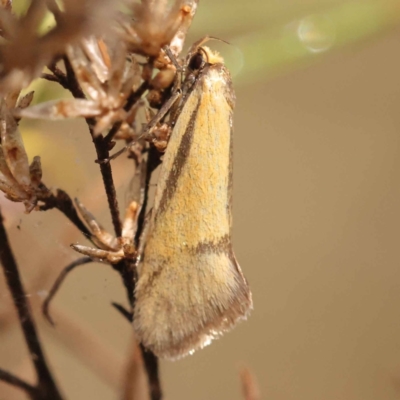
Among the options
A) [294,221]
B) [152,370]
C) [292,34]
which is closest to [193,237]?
[152,370]

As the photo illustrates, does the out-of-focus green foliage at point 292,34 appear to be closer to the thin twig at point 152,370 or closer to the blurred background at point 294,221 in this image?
the blurred background at point 294,221

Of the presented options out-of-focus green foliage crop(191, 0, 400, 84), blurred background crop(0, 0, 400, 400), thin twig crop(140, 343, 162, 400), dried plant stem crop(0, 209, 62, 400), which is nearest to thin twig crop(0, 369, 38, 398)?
dried plant stem crop(0, 209, 62, 400)

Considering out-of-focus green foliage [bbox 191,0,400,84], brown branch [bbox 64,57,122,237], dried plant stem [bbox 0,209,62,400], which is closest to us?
brown branch [bbox 64,57,122,237]

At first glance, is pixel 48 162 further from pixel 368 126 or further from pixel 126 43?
pixel 368 126

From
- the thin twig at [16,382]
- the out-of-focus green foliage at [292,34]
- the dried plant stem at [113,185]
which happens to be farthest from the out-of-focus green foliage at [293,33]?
the thin twig at [16,382]

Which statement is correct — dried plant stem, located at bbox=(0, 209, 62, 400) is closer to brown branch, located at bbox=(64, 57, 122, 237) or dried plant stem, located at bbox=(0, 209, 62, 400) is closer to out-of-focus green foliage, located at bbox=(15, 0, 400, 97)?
brown branch, located at bbox=(64, 57, 122, 237)

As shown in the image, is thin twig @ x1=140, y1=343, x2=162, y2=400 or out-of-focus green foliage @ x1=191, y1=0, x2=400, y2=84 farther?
out-of-focus green foliage @ x1=191, y1=0, x2=400, y2=84

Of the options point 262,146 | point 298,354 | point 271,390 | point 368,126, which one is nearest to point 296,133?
point 262,146

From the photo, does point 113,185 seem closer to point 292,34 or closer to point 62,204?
point 62,204
